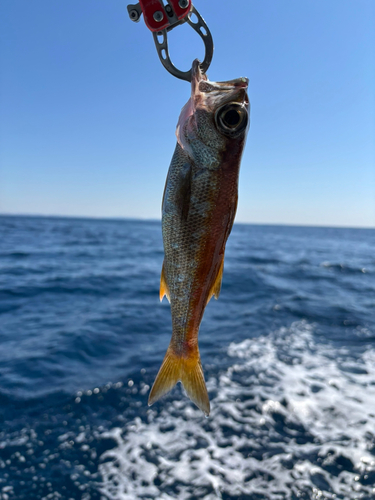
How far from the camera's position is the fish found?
79.7 inches

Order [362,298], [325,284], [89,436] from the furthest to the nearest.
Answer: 1. [325,284]
2. [362,298]
3. [89,436]

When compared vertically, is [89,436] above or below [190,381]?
below

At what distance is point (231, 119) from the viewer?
2010mm

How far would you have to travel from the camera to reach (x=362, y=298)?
1401 centimetres

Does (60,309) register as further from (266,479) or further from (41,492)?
(266,479)

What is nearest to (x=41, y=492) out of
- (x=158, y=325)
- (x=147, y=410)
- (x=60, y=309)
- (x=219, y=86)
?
(x=147, y=410)

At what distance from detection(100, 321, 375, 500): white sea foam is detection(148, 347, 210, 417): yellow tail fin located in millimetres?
2754

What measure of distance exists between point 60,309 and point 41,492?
7.23 metres

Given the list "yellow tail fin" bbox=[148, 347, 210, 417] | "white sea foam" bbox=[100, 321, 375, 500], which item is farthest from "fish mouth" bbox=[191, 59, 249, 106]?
"white sea foam" bbox=[100, 321, 375, 500]

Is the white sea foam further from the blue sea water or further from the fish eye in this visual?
the fish eye

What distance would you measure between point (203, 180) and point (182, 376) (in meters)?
1.41

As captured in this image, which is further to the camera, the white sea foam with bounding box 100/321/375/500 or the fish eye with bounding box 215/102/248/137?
the white sea foam with bounding box 100/321/375/500

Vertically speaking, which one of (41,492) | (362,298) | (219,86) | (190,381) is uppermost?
(219,86)

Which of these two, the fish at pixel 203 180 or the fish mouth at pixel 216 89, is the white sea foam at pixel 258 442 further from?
the fish mouth at pixel 216 89
